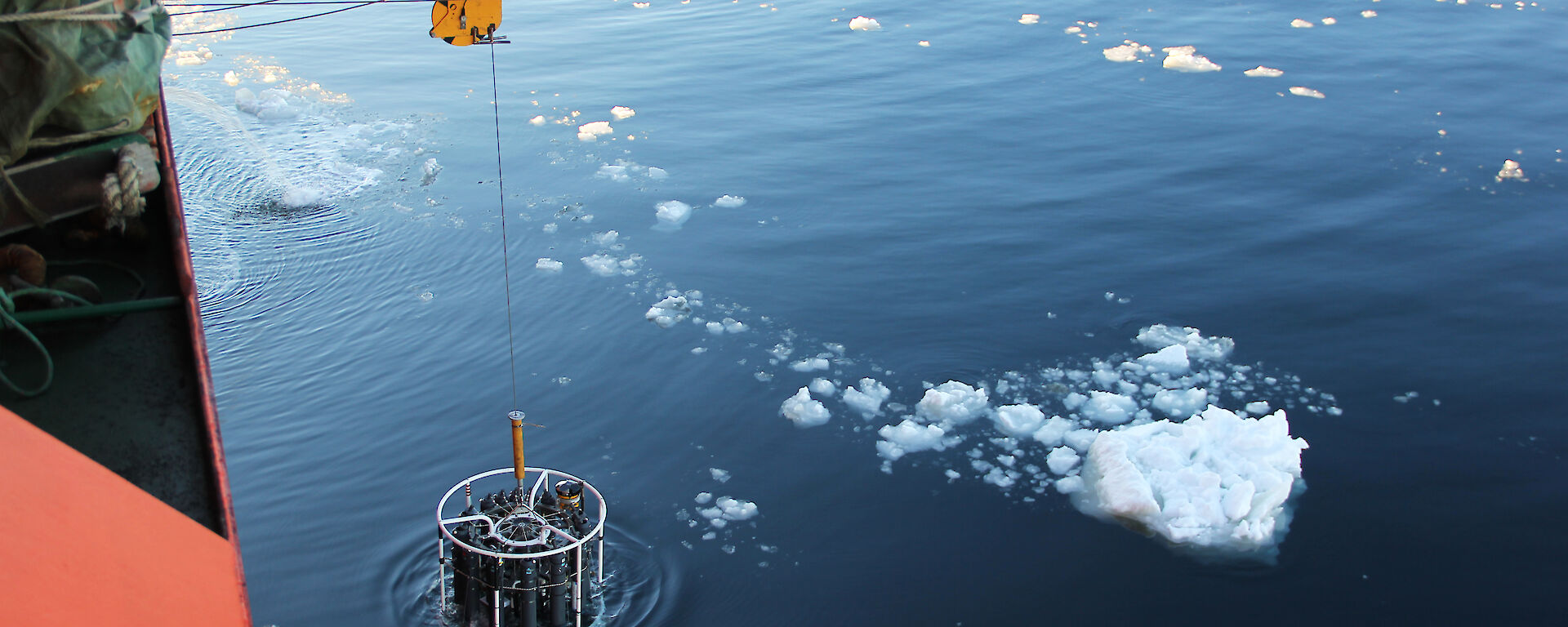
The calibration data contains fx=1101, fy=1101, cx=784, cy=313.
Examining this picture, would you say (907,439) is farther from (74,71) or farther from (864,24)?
(864,24)

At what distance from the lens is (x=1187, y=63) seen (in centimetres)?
1237

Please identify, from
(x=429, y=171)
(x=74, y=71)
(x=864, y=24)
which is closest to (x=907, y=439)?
(x=74, y=71)

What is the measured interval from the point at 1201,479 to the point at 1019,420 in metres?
1.10

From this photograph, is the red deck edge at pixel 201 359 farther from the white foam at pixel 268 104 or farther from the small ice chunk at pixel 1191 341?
the white foam at pixel 268 104

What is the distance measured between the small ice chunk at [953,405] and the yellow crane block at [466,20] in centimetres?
306

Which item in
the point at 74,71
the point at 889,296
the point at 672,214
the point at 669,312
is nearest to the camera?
the point at 74,71

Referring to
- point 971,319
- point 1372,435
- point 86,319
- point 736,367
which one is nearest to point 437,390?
point 736,367

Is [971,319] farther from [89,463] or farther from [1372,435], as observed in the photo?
[89,463]

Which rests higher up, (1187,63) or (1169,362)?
(1187,63)

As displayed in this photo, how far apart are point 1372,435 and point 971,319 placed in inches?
96.9

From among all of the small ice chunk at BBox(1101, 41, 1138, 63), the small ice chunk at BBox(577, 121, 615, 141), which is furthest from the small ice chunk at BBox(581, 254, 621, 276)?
the small ice chunk at BBox(1101, 41, 1138, 63)

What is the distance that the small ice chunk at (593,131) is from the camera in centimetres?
1075

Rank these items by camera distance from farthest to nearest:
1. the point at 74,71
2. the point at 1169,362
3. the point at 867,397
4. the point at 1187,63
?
1. the point at 1187,63
2. the point at 1169,362
3. the point at 867,397
4. the point at 74,71

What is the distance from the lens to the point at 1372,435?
6.03 metres
